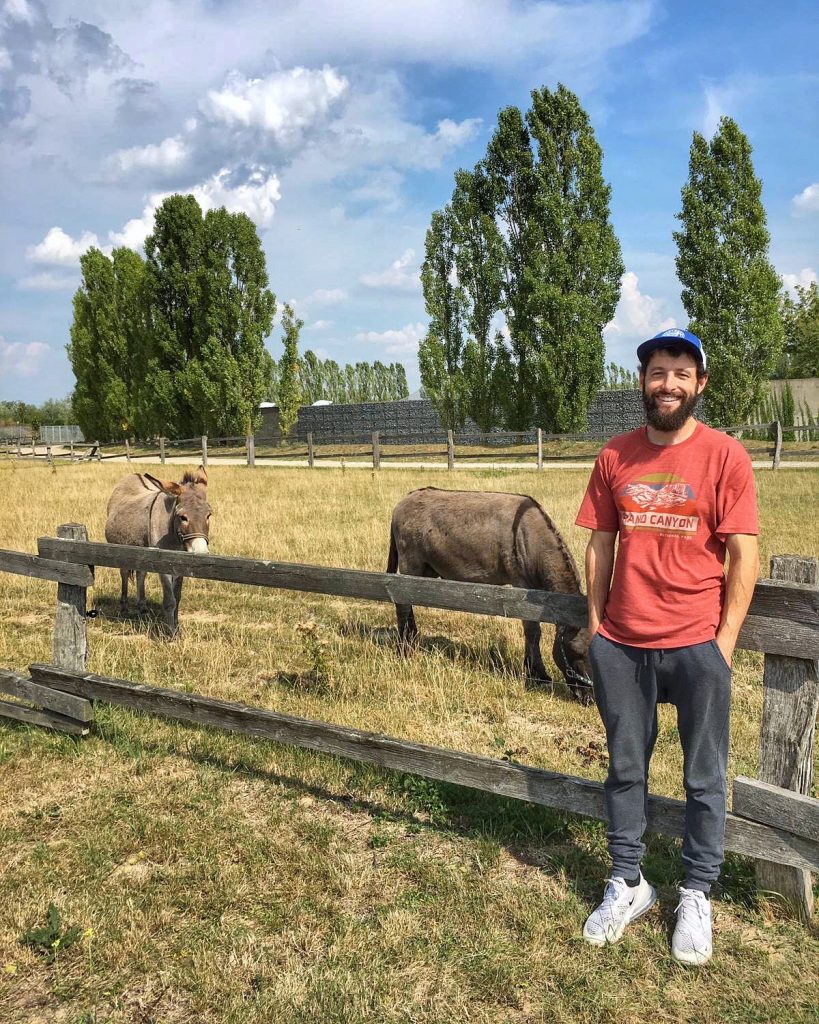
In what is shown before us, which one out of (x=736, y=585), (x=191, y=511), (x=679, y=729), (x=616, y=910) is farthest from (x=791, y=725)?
(x=191, y=511)

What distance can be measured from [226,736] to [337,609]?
11.8 ft

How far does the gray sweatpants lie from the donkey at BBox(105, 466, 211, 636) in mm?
4386

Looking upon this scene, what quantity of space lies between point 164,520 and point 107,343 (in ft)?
149

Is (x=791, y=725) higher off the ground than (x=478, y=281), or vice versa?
(x=478, y=281)

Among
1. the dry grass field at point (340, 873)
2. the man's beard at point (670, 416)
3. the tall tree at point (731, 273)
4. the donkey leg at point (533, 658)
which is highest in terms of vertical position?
the tall tree at point (731, 273)

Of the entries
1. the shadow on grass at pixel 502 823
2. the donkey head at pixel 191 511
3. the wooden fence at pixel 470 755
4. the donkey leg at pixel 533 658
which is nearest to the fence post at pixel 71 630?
the wooden fence at pixel 470 755

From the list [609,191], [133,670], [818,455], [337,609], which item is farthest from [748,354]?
[133,670]

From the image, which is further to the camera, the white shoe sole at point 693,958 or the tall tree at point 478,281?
the tall tree at point 478,281

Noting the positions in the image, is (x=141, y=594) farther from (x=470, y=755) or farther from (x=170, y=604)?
(x=470, y=755)

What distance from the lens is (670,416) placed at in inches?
108

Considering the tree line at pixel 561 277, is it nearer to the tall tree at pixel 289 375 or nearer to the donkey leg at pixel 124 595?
the tall tree at pixel 289 375

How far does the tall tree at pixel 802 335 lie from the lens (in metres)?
39.2

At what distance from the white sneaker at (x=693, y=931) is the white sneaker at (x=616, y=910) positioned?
0.17m

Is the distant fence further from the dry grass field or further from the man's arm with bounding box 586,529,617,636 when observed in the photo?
the man's arm with bounding box 586,529,617,636
